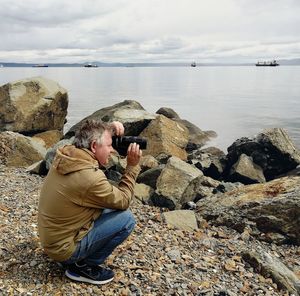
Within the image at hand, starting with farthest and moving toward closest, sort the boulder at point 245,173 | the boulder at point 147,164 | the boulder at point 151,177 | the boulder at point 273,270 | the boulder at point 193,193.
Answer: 1. the boulder at point 245,173
2. the boulder at point 147,164
3. the boulder at point 151,177
4. the boulder at point 193,193
5. the boulder at point 273,270

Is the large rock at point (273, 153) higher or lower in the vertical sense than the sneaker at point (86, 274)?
lower

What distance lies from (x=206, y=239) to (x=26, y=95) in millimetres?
13376

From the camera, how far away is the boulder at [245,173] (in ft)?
52.0

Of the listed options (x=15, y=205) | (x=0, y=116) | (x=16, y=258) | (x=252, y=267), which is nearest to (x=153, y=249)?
(x=252, y=267)

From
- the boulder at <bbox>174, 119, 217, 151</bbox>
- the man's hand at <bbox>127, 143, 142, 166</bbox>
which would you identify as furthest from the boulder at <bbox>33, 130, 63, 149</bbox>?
the man's hand at <bbox>127, 143, 142, 166</bbox>

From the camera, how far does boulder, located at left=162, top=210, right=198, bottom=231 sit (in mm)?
8375

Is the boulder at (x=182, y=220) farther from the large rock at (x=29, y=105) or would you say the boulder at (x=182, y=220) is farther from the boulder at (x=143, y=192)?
the large rock at (x=29, y=105)

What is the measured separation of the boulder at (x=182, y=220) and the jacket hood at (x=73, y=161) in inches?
151

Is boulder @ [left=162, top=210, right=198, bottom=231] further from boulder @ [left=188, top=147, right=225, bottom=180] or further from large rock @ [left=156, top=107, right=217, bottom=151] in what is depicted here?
large rock @ [left=156, top=107, right=217, bottom=151]

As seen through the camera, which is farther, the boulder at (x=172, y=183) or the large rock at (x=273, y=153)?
the large rock at (x=273, y=153)

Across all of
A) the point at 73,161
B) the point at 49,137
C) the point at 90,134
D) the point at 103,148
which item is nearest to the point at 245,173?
the point at 49,137

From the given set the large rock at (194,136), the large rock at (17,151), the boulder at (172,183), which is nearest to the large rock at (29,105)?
the large rock at (17,151)

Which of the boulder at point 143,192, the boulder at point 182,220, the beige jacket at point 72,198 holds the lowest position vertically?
the boulder at point 143,192

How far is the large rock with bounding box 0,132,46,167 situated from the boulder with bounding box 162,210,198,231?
18.8 ft
